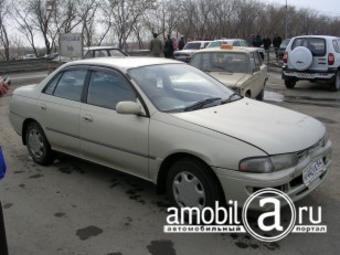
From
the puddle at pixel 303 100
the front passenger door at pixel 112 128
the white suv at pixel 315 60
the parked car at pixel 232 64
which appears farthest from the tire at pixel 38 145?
the white suv at pixel 315 60

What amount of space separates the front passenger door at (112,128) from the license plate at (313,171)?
5.12ft

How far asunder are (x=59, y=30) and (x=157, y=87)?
33.1 meters

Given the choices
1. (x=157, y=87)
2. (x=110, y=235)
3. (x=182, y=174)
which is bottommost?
(x=110, y=235)

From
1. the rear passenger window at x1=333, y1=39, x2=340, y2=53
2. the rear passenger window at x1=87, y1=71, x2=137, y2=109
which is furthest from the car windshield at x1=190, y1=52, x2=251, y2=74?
the rear passenger window at x1=333, y1=39, x2=340, y2=53

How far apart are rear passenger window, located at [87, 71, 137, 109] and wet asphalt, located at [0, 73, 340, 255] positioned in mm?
1025

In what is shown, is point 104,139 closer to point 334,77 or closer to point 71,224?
point 71,224

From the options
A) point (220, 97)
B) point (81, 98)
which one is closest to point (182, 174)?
point (220, 97)

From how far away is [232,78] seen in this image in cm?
893

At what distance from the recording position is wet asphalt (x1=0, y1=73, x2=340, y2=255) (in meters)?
3.78

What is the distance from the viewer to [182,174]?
417cm

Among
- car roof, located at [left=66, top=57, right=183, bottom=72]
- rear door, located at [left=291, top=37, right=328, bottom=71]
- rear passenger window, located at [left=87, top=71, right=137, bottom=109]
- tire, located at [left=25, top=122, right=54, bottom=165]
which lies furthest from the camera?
rear door, located at [left=291, top=37, right=328, bottom=71]

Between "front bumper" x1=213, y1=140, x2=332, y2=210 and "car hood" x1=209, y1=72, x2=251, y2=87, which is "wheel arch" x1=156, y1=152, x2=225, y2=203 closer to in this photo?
"front bumper" x1=213, y1=140, x2=332, y2=210

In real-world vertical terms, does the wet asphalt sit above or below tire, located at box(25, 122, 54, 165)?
below

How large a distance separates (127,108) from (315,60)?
10878 mm
